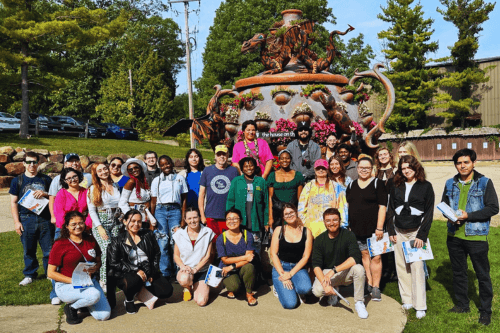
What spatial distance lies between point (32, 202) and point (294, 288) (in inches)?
130

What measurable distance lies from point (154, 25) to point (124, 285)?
36.9 metres

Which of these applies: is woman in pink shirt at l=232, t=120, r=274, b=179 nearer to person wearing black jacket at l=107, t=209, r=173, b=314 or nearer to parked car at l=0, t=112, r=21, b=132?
person wearing black jacket at l=107, t=209, r=173, b=314

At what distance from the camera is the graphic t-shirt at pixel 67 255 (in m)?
4.15

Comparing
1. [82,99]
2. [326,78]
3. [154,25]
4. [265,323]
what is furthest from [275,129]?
[154,25]

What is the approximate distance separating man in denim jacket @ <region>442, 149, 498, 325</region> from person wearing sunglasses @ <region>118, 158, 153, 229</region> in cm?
333

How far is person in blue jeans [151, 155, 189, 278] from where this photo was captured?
5305 mm

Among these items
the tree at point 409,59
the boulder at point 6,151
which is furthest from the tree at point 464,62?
the boulder at point 6,151

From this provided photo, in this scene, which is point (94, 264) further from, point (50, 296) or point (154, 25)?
point (154, 25)

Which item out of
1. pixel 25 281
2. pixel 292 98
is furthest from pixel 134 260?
pixel 292 98

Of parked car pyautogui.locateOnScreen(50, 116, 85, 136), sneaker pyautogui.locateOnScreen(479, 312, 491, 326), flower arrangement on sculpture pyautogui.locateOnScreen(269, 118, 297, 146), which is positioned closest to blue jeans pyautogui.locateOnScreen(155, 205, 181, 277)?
flower arrangement on sculpture pyautogui.locateOnScreen(269, 118, 297, 146)

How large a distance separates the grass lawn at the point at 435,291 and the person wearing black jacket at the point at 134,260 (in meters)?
1.13

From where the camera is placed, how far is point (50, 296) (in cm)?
483

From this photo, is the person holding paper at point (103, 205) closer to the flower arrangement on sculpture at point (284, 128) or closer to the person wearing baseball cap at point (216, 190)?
the person wearing baseball cap at point (216, 190)

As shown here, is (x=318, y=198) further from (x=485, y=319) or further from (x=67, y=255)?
(x=67, y=255)
